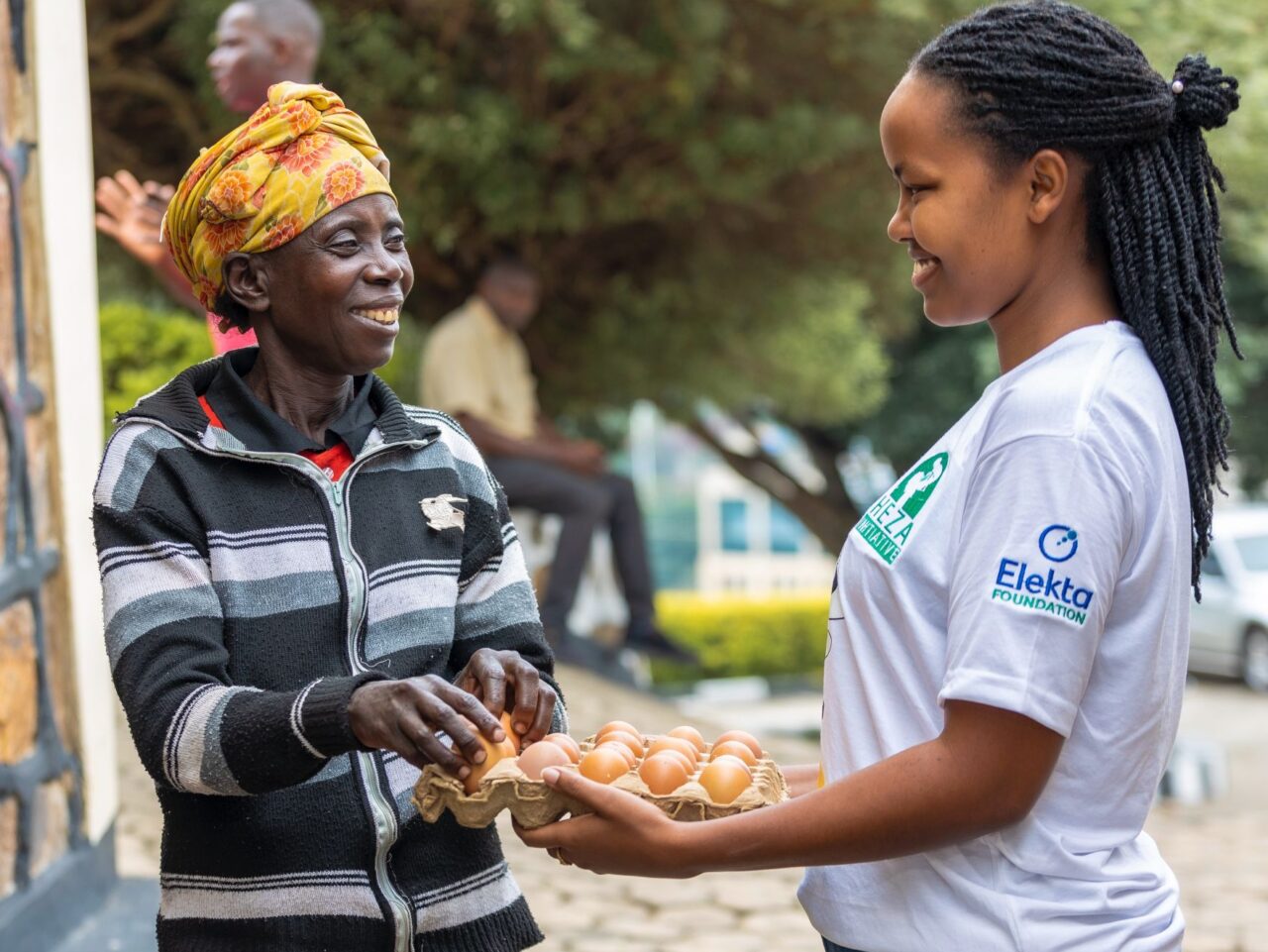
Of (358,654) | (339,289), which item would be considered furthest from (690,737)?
(339,289)

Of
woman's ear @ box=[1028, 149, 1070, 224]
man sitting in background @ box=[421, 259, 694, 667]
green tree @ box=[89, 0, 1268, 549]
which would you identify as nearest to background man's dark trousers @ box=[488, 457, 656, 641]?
man sitting in background @ box=[421, 259, 694, 667]

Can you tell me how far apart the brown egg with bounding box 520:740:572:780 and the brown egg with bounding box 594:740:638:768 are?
130 millimetres

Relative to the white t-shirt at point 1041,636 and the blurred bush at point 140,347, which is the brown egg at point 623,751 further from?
the blurred bush at point 140,347

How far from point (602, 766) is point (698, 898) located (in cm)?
421

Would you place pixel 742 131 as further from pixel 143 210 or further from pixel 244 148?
pixel 244 148

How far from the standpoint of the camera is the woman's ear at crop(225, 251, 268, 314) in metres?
2.26

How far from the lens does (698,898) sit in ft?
20.0

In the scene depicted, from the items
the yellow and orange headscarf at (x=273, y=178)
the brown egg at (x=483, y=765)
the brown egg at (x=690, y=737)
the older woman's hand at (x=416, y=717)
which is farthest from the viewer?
the brown egg at (x=690, y=737)

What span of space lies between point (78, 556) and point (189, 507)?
264 cm

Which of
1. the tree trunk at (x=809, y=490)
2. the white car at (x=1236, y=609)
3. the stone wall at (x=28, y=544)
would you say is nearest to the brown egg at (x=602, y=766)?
the stone wall at (x=28, y=544)

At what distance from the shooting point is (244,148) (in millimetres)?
2201

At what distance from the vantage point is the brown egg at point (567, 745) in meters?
2.08

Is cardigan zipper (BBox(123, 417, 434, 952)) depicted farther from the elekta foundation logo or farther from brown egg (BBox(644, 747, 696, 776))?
the elekta foundation logo

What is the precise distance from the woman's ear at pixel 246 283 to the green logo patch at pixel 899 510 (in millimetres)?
967
